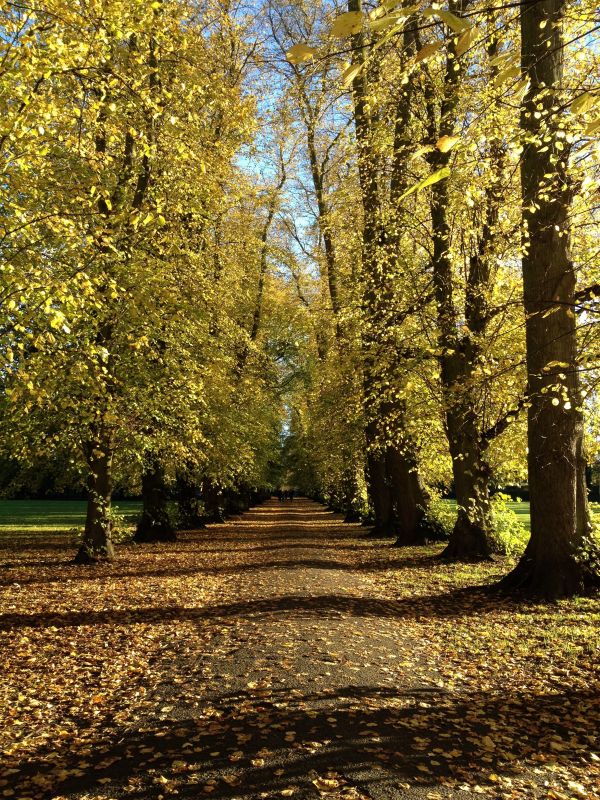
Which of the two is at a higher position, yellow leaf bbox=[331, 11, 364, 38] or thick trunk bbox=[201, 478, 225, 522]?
yellow leaf bbox=[331, 11, 364, 38]

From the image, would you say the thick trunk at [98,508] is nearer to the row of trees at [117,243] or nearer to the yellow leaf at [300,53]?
the row of trees at [117,243]

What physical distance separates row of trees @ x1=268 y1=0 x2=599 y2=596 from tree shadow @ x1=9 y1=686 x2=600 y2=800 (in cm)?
328

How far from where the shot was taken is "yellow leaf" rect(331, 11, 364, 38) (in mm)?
2066

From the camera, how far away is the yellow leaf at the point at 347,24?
2066mm

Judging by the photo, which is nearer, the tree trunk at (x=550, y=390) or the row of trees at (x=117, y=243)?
the row of trees at (x=117, y=243)

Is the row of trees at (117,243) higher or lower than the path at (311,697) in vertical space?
higher

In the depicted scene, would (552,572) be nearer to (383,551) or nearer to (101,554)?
(383,551)

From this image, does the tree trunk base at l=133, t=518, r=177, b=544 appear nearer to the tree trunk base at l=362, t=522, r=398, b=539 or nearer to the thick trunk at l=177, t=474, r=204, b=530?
the thick trunk at l=177, t=474, r=204, b=530

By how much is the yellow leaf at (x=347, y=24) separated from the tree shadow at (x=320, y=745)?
13.5 ft

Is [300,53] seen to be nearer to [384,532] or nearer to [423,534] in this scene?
[423,534]

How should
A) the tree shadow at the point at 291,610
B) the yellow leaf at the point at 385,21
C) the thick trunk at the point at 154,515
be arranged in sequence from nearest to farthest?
the yellow leaf at the point at 385,21 < the tree shadow at the point at 291,610 < the thick trunk at the point at 154,515

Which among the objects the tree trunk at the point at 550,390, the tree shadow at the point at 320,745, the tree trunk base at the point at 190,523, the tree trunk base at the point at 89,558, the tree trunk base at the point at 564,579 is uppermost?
the tree trunk at the point at 550,390

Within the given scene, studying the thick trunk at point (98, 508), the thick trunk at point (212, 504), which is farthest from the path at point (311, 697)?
the thick trunk at point (212, 504)

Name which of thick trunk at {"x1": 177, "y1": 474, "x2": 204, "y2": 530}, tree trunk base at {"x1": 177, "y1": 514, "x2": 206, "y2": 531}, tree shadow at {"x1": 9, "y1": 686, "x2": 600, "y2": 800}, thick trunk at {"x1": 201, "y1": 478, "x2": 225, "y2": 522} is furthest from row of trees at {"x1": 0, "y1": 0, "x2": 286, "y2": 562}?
thick trunk at {"x1": 201, "y1": 478, "x2": 225, "y2": 522}
